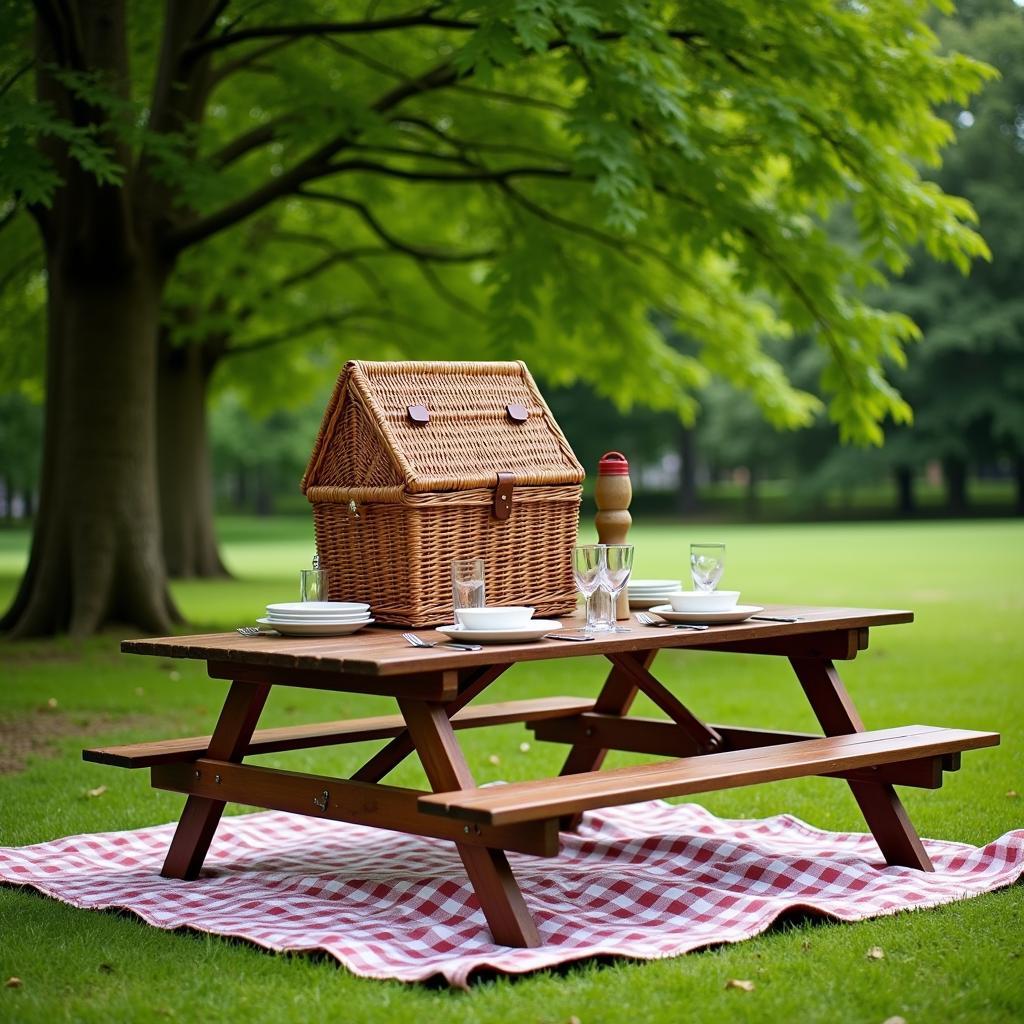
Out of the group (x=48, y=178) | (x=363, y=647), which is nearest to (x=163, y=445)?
(x=48, y=178)

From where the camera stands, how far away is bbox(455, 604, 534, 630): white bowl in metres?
4.71

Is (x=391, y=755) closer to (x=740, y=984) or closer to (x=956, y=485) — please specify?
(x=740, y=984)

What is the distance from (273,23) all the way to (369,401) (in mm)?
7904

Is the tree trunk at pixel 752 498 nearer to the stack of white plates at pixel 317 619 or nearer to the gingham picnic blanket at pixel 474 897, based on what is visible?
the gingham picnic blanket at pixel 474 897

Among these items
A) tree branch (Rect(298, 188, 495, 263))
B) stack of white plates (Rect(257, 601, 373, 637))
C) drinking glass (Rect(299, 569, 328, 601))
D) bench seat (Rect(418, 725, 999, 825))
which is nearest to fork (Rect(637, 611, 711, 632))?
bench seat (Rect(418, 725, 999, 825))

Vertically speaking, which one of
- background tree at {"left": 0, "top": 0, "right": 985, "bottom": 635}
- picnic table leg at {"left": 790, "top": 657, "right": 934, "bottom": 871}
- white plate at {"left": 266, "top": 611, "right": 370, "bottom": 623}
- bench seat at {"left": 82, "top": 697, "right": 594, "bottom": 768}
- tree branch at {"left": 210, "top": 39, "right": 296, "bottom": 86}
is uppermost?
tree branch at {"left": 210, "top": 39, "right": 296, "bottom": 86}

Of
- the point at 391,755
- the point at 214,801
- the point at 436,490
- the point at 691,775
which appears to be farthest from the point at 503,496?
the point at 214,801

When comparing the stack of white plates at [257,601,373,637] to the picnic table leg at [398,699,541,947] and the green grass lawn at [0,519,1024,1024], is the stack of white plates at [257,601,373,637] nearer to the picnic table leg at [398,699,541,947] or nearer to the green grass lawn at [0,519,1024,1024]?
the picnic table leg at [398,699,541,947]

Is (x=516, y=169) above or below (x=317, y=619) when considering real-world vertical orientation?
above

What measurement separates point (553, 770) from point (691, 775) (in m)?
2.92

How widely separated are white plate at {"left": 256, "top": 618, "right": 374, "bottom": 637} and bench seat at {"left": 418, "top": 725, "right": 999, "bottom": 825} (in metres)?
0.77

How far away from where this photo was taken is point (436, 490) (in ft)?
16.8

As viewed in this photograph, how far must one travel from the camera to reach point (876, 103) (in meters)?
11.0

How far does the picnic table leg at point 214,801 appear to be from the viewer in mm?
5320
